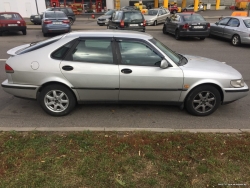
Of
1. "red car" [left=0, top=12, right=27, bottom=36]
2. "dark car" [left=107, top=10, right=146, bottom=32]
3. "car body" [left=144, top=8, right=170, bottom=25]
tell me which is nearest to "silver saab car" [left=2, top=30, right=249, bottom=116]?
"dark car" [left=107, top=10, right=146, bottom=32]

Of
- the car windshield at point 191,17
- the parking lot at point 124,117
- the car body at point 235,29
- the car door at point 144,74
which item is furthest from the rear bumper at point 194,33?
the car door at point 144,74

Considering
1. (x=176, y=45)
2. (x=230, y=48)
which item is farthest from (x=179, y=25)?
(x=230, y=48)

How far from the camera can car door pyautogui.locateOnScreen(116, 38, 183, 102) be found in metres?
4.07

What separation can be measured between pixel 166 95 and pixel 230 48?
902 cm

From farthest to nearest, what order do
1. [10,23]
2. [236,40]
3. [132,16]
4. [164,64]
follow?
[10,23], [132,16], [236,40], [164,64]

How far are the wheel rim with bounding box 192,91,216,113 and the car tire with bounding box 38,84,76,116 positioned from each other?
2.23 meters

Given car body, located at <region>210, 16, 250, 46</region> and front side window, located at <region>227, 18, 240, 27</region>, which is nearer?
car body, located at <region>210, 16, 250, 46</region>

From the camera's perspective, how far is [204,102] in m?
4.33

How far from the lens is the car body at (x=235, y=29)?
1145 cm

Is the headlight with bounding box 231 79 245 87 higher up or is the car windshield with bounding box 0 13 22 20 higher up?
the car windshield with bounding box 0 13 22 20

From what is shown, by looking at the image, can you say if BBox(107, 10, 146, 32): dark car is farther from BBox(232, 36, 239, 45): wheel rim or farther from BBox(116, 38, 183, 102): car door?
BBox(116, 38, 183, 102): car door

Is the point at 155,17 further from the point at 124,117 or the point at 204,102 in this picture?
the point at 124,117

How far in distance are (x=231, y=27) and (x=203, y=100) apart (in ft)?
32.2

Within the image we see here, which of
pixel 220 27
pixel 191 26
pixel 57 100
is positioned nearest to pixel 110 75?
pixel 57 100
